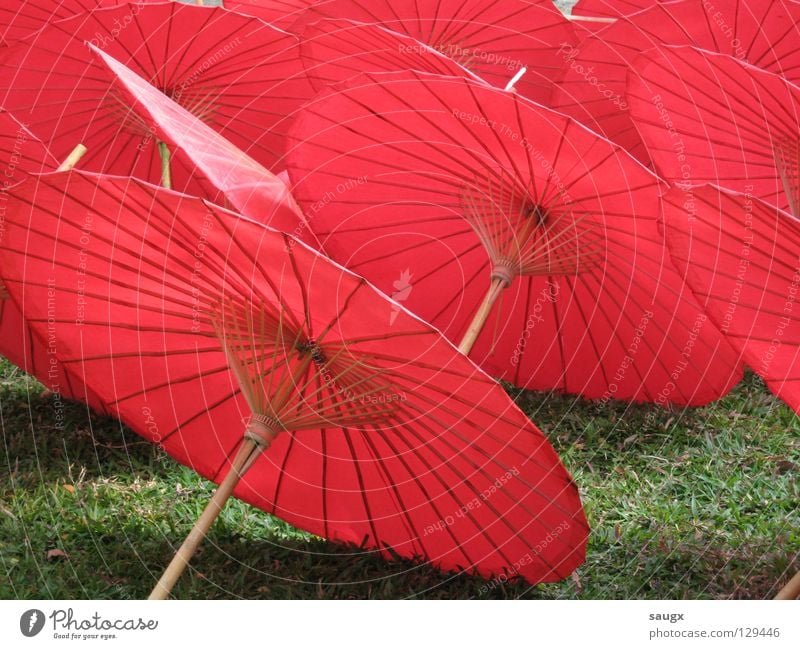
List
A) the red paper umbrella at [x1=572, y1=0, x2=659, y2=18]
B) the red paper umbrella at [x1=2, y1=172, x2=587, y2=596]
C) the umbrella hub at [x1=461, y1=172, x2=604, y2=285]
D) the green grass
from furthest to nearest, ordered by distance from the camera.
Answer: the red paper umbrella at [x1=572, y1=0, x2=659, y2=18] < the umbrella hub at [x1=461, y1=172, x2=604, y2=285] < the green grass < the red paper umbrella at [x1=2, y1=172, x2=587, y2=596]

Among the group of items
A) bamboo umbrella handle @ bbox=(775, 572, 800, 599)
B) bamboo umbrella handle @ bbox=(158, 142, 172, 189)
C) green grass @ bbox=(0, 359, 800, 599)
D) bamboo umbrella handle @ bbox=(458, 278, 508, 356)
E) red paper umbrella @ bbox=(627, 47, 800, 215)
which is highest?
red paper umbrella @ bbox=(627, 47, 800, 215)

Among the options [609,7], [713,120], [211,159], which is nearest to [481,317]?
[211,159]

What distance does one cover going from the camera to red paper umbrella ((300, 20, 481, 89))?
276 cm

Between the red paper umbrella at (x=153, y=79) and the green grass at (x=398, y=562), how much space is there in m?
1.00

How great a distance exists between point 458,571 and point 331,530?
0.31 meters

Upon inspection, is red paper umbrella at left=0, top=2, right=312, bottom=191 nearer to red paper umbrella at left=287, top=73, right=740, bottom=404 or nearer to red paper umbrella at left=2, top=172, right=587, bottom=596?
red paper umbrella at left=287, top=73, right=740, bottom=404

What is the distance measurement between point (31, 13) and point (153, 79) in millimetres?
482

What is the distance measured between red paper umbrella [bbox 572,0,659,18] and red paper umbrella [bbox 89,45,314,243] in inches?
69.0

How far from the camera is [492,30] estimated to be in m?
3.85

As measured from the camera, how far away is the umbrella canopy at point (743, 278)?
1.99m

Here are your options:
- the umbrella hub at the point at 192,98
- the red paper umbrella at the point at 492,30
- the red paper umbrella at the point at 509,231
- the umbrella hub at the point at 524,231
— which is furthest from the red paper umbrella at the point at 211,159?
the red paper umbrella at the point at 492,30

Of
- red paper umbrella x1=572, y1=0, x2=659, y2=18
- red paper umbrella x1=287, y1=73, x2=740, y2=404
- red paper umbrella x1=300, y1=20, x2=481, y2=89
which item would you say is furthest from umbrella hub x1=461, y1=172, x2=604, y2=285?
red paper umbrella x1=572, y1=0, x2=659, y2=18

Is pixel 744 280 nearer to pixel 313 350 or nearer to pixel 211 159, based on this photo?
pixel 313 350
